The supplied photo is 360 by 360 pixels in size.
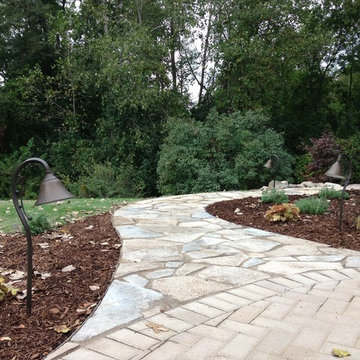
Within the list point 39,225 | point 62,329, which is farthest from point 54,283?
point 39,225

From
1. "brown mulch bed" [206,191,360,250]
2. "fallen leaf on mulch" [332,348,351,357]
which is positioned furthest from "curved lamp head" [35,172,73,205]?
"brown mulch bed" [206,191,360,250]

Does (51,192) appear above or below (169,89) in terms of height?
below

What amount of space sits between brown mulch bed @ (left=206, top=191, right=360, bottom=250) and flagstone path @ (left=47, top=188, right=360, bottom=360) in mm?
264

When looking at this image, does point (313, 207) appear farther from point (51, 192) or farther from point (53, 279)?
point (51, 192)

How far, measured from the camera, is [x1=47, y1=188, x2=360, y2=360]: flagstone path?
80.8 inches

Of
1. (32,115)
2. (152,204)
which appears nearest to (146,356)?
(152,204)

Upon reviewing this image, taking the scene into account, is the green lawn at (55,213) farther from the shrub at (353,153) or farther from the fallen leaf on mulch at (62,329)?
the shrub at (353,153)

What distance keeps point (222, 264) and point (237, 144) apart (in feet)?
23.7

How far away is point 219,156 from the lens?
10.1 metres

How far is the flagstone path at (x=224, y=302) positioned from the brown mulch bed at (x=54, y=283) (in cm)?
12

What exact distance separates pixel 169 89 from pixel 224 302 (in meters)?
11.2

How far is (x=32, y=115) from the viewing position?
13672 millimetres

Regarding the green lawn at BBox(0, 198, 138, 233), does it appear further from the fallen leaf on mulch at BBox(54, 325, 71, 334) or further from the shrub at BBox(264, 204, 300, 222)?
the fallen leaf on mulch at BBox(54, 325, 71, 334)

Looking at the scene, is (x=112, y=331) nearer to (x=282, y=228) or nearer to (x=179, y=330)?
(x=179, y=330)
